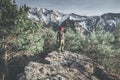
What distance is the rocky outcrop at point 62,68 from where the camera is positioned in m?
28.7

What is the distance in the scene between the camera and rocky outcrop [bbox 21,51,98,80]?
28703 mm

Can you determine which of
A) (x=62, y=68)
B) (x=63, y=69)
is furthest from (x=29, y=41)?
(x=63, y=69)

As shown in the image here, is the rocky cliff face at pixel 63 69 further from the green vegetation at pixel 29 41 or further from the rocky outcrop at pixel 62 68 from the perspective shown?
the green vegetation at pixel 29 41

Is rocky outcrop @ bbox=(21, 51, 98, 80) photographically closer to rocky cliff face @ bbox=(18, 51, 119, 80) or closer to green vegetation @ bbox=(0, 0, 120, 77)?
rocky cliff face @ bbox=(18, 51, 119, 80)

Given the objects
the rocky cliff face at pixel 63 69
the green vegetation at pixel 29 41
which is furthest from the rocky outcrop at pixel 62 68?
the green vegetation at pixel 29 41

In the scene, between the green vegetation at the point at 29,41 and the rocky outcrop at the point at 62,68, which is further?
the green vegetation at the point at 29,41

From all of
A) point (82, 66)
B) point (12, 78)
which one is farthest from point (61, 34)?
point (12, 78)

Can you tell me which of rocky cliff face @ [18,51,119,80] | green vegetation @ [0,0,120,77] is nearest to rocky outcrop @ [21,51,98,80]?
rocky cliff face @ [18,51,119,80]

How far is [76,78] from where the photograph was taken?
29.5 metres

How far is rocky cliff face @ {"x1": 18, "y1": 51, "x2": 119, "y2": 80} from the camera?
2877 centimetres

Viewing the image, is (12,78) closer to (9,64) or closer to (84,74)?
(9,64)

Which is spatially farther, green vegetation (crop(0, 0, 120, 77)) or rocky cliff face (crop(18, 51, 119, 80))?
green vegetation (crop(0, 0, 120, 77))

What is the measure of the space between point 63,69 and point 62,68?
25 cm

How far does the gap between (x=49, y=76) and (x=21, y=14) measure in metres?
16.4
